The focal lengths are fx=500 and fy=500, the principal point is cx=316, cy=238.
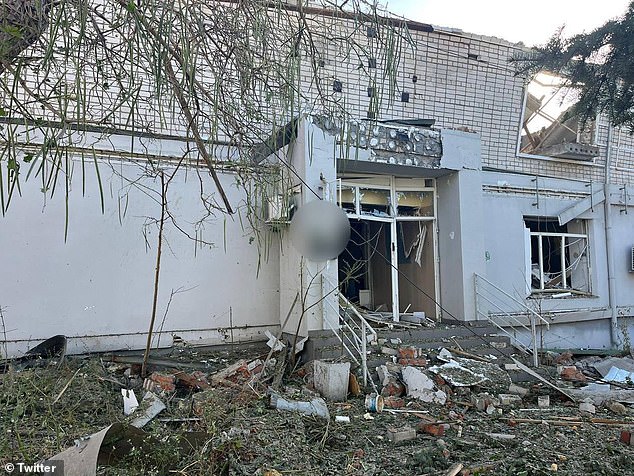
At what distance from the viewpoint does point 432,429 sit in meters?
4.79

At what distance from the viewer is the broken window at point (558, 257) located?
1012 centimetres

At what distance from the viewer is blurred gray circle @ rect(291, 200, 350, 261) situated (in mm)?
3872

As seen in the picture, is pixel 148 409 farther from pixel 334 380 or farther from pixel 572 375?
pixel 572 375

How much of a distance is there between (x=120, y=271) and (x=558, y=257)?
8603 mm

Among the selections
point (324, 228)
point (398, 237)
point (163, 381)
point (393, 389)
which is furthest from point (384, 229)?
point (324, 228)

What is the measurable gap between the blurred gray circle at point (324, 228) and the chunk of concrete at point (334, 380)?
2012 millimetres

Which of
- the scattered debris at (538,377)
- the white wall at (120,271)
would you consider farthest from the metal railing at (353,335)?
the scattered debris at (538,377)

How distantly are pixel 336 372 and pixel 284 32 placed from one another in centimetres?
397

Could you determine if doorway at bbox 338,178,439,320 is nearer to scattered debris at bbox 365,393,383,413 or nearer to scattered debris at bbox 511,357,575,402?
scattered debris at bbox 511,357,575,402

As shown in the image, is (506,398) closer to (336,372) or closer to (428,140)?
(336,372)

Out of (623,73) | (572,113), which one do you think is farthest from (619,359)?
(623,73)

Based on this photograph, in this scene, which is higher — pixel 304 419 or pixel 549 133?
pixel 549 133

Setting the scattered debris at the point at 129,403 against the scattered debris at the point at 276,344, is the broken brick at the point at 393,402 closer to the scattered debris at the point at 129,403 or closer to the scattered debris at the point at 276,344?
the scattered debris at the point at 276,344

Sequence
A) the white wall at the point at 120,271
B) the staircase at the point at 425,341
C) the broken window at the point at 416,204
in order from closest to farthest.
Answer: the staircase at the point at 425,341 < the white wall at the point at 120,271 < the broken window at the point at 416,204
